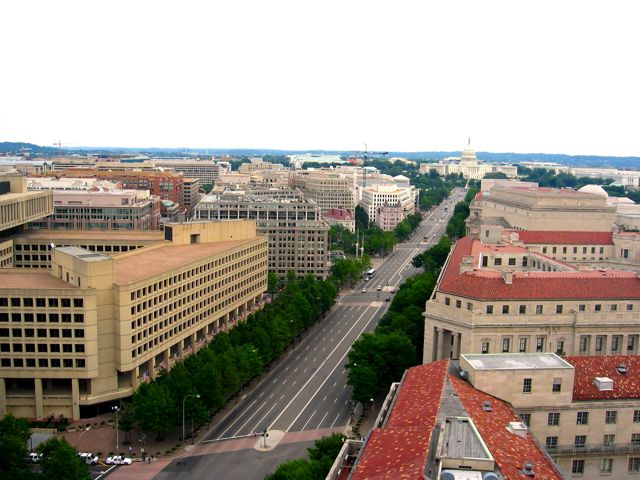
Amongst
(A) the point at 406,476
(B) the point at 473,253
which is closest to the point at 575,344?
(B) the point at 473,253

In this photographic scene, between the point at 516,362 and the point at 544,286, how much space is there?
34.9 metres

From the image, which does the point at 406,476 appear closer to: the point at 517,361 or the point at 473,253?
the point at 517,361

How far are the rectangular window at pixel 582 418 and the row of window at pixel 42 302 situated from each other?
218 feet

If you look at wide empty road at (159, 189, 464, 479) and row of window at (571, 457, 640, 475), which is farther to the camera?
wide empty road at (159, 189, 464, 479)

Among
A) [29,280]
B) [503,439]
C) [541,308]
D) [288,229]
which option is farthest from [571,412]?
[288,229]

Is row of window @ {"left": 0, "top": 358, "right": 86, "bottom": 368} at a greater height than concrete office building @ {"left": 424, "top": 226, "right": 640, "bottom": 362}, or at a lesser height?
lesser

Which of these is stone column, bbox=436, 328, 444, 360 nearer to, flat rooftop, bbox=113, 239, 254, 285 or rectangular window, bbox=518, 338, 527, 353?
rectangular window, bbox=518, 338, 527, 353

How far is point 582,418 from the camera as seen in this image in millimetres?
66500

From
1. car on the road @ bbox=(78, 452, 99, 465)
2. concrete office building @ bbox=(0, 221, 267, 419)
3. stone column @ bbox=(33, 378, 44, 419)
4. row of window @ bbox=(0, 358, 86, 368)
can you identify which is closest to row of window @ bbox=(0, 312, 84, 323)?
concrete office building @ bbox=(0, 221, 267, 419)

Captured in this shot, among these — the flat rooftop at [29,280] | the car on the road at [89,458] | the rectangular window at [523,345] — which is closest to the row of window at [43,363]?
the flat rooftop at [29,280]

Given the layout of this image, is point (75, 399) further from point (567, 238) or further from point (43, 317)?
point (567, 238)

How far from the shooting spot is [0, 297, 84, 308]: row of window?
9519cm

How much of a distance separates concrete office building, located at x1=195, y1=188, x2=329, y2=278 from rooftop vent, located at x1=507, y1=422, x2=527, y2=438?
418 feet

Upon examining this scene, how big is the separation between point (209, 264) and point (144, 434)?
38387 millimetres
